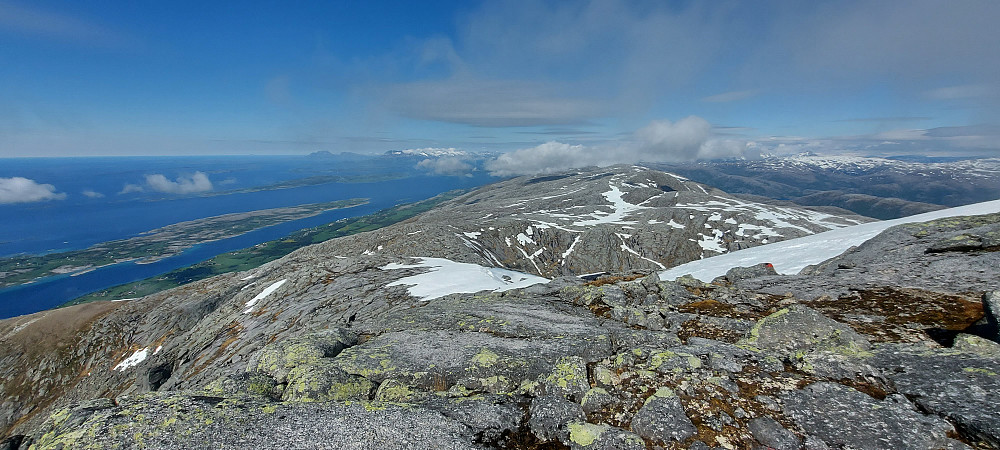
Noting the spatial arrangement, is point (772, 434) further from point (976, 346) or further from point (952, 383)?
point (976, 346)

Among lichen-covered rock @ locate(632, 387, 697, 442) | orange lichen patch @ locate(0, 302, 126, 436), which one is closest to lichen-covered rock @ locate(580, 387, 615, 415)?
lichen-covered rock @ locate(632, 387, 697, 442)

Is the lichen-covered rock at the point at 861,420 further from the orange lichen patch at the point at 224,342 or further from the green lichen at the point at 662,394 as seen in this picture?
the orange lichen patch at the point at 224,342

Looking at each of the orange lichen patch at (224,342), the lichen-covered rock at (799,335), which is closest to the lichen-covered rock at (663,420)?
the lichen-covered rock at (799,335)

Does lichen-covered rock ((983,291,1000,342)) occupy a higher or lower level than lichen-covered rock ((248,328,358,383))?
higher

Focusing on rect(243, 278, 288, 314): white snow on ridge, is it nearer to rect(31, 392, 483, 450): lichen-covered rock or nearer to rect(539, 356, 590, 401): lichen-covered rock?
rect(31, 392, 483, 450): lichen-covered rock

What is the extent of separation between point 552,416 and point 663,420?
3098mm

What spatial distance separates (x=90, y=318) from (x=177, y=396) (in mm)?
68101

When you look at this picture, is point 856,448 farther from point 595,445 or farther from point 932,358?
point 595,445

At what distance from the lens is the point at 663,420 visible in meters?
10.0

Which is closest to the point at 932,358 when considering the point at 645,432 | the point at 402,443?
the point at 645,432

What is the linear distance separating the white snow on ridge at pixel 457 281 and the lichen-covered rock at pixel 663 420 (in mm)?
23588

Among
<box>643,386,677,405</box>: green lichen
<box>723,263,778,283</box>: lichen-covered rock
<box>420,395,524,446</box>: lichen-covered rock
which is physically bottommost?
<box>723,263,778,283</box>: lichen-covered rock

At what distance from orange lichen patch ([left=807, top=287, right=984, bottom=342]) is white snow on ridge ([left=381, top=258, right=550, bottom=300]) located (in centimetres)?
→ 2262

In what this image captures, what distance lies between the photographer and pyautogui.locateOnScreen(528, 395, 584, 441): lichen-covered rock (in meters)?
10.3
